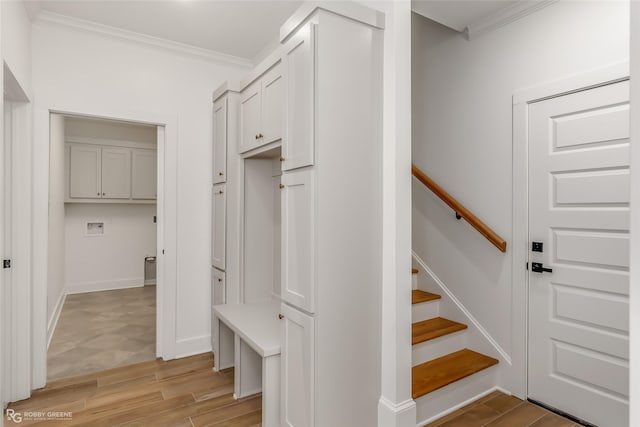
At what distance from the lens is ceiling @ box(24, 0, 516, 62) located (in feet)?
8.11

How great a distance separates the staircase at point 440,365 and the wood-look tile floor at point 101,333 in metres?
2.33

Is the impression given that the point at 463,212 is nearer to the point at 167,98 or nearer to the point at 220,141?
the point at 220,141

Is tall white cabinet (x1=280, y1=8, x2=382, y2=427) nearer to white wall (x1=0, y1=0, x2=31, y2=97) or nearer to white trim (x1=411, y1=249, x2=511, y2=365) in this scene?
white trim (x1=411, y1=249, x2=511, y2=365)

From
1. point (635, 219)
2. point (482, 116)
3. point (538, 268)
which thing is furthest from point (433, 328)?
point (635, 219)

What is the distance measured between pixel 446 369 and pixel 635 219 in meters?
2.01

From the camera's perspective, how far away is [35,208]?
267 centimetres

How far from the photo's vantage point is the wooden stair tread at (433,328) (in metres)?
2.49

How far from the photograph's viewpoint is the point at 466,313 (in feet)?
9.00

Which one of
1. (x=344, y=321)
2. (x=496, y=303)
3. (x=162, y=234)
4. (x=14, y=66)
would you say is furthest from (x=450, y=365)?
(x=14, y=66)

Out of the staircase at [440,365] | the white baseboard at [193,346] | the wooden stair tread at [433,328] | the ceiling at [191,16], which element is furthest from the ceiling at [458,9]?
the white baseboard at [193,346]

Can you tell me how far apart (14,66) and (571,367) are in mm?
3829

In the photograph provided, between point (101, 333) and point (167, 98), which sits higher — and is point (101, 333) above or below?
below

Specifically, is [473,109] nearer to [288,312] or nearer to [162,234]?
[288,312]

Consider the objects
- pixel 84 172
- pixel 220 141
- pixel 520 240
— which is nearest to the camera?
pixel 520 240
